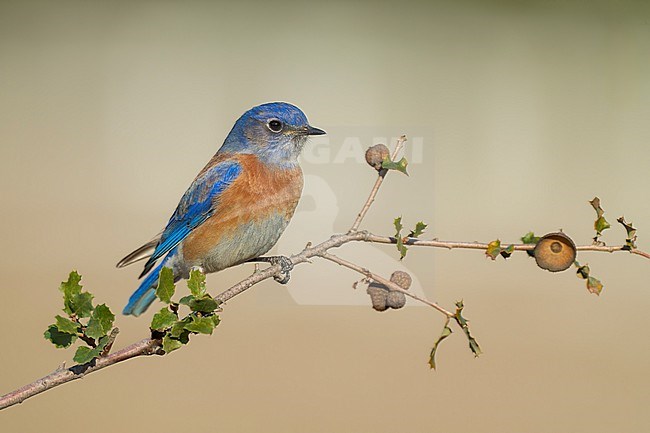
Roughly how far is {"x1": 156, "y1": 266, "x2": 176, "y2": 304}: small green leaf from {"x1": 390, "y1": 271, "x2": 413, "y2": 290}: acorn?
0.17m

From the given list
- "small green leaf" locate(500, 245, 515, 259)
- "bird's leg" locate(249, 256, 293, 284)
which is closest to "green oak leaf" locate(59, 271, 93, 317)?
"bird's leg" locate(249, 256, 293, 284)

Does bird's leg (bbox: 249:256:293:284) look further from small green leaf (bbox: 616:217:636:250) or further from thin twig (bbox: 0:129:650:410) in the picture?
small green leaf (bbox: 616:217:636:250)

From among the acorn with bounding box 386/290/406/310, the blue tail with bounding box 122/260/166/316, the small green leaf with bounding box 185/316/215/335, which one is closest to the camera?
the small green leaf with bounding box 185/316/215/335

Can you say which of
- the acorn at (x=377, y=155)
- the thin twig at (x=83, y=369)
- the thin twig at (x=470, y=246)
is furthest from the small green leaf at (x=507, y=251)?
the thin twig at (x=83, y=369)

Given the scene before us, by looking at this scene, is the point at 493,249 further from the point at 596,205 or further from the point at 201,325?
the point at 201,325

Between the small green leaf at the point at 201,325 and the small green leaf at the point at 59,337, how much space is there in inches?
3.4

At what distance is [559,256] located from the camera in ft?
1.55

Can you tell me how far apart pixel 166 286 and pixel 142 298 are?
0.25 meters

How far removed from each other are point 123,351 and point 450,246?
8.0 inches

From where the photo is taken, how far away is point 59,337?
475mm

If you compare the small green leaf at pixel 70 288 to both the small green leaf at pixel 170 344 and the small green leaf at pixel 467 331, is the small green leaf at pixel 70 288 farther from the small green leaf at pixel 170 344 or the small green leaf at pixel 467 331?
the small green leaf at pixel 467 331

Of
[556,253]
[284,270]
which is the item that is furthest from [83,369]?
[556,253]

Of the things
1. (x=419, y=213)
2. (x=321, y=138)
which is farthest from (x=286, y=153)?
(x=419, y=213)

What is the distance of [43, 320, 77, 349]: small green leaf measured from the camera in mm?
472
